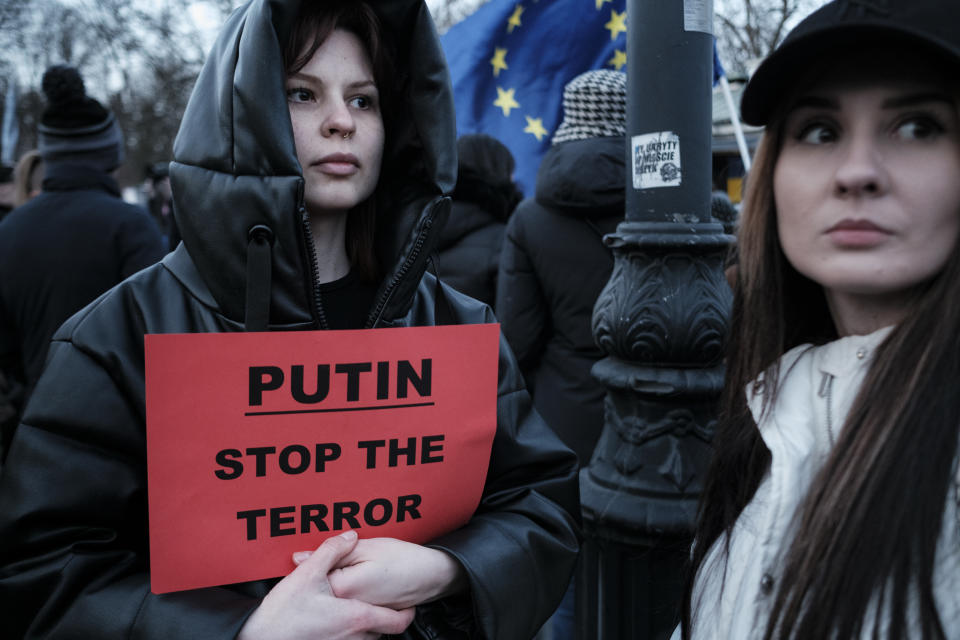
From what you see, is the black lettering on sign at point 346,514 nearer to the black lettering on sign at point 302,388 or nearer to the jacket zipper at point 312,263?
the black lettering on sign at point 302,388

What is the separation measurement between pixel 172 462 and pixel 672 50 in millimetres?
1755

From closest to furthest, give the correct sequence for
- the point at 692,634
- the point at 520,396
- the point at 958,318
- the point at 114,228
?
the point at 958,318, the point at 692,634, the point at 520,396, the point at 114,228

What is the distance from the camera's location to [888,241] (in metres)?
1.10

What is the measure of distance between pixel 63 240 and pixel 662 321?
277cm

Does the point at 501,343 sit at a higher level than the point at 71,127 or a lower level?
lower

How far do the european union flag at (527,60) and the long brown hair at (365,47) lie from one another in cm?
374

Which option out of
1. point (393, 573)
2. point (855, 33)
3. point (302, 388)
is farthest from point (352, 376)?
point (855, 33)

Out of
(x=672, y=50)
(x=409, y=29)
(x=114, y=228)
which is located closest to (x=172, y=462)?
(x=409, y=29)

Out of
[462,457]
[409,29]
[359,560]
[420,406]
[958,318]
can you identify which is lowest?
[359,560]

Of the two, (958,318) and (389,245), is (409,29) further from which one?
(958,318)

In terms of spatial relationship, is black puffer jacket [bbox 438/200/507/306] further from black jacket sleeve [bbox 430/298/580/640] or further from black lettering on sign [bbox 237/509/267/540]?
black lettering on sign [bbox 237/509/267/540]

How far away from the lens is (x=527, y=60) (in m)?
5.45

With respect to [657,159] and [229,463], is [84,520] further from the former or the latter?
[657,159]

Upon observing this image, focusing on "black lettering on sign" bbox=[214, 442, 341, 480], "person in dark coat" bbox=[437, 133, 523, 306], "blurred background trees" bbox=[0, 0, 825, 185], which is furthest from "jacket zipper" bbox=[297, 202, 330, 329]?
"blurred background trees" bbox=[0, 0, 825, 185]
